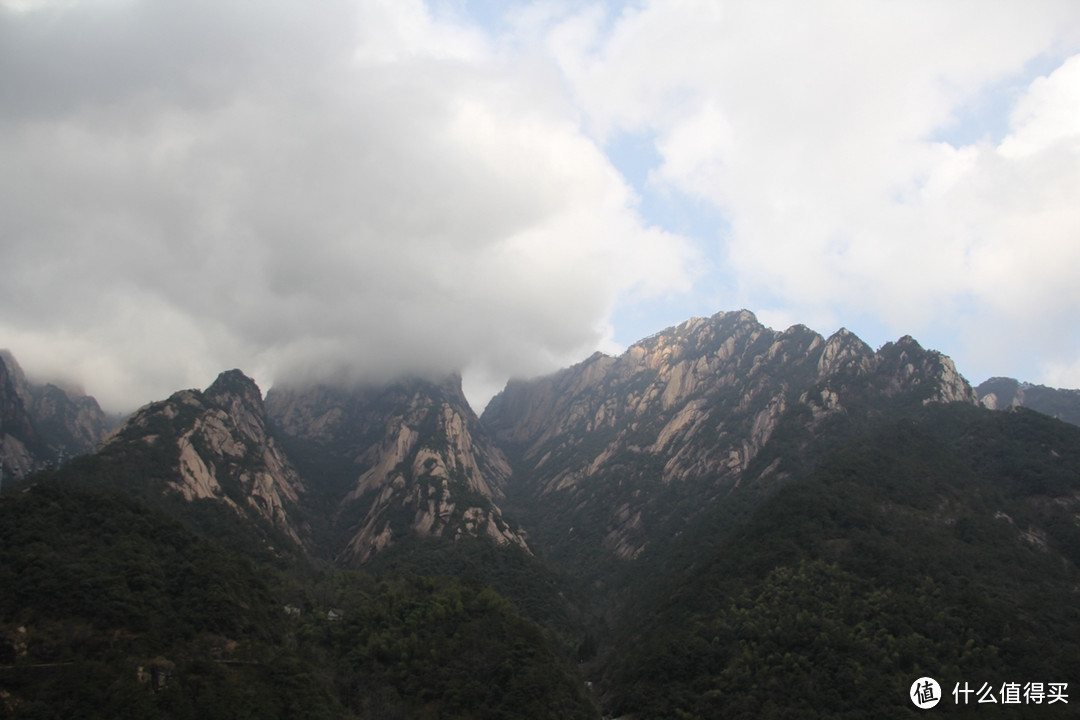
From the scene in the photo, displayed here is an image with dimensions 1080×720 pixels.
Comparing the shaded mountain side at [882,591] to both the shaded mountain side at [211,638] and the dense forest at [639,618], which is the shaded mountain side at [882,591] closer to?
the dense forest at [639,618]

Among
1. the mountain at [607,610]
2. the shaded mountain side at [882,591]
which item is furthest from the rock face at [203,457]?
the shaded mountain side at [882,591]

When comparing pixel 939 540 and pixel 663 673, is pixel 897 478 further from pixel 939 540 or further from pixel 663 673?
pixel 663 673

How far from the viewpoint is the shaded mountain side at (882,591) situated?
85.9 meters

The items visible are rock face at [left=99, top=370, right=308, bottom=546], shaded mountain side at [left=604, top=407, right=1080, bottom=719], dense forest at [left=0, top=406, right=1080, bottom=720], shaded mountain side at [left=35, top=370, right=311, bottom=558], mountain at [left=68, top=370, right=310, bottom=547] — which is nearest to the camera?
dense forest at [left=0, top=406, right=1080, bottom=720]

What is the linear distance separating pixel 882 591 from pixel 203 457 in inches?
6179

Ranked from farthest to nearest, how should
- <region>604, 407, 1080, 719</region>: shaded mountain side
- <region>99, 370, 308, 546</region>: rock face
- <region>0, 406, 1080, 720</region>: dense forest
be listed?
<region>99, 370, 308, 546</region>: rock face → <region>604, 407, 1080, 719</region>: shaded mountain side → <region>0, 406, 1080, 720</region>: dense forest

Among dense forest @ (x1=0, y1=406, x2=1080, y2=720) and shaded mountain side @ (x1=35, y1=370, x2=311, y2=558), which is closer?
dense forest @ (x1=0, y1=406, x2=1080, y2=720)

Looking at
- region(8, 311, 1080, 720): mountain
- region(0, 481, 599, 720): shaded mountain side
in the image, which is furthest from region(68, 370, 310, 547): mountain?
region(0, 481, 599, 720): shaded mountain side

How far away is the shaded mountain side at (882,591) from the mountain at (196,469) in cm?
9642

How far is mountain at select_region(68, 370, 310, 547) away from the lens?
5689 inches

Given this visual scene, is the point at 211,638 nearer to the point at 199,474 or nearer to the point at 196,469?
the point at 199,474

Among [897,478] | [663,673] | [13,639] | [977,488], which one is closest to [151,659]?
[13,639]

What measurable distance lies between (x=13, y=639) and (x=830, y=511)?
126m

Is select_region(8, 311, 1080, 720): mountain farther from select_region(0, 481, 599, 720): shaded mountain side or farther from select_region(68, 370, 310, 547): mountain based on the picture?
select_region(68, 370, 310, 547): mountain
